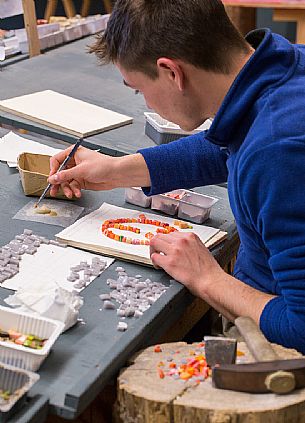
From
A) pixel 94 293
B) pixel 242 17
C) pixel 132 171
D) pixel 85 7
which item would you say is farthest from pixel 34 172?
pixel 85 7

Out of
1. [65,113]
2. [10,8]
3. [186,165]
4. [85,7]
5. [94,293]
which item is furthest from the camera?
[85,7]

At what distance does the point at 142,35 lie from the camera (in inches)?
57.6

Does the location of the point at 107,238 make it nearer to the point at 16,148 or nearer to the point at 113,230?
the point at 113,230

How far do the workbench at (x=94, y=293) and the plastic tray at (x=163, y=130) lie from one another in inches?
1.4

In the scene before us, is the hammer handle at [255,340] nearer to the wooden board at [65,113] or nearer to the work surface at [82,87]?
the work surface at [82,87]

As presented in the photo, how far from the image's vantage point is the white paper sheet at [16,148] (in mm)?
2258

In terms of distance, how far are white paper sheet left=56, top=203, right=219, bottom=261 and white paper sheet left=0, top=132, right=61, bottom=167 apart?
0.40 meters

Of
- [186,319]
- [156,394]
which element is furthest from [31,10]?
[156,394]

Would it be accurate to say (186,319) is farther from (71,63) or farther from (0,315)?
(71,63)

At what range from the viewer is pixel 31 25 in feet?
11.3

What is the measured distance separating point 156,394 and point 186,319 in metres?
0.55

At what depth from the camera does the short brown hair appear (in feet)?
4.73

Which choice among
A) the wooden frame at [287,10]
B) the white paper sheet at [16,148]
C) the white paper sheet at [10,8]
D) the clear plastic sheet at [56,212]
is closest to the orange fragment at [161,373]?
the clear plastic sheet at [56,212]

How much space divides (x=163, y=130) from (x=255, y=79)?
37.0 inches
